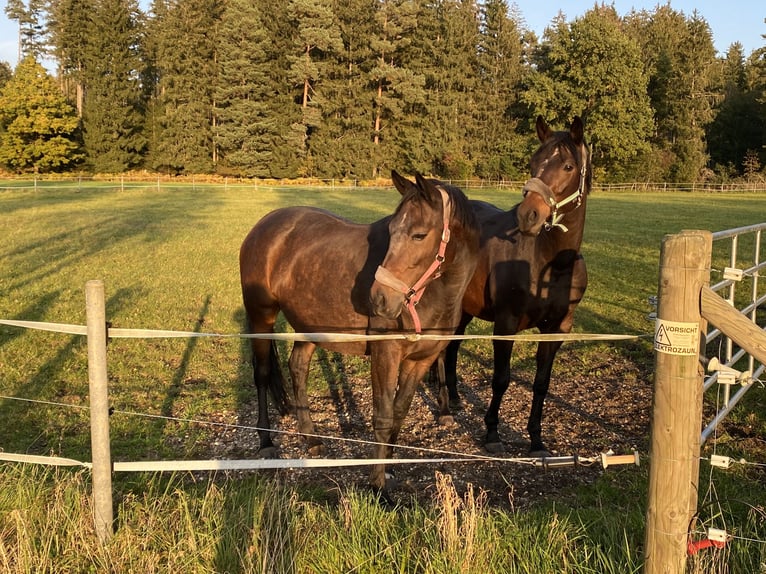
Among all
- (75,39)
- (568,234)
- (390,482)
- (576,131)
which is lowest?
(390,482)

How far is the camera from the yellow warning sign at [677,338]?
88.5 inches

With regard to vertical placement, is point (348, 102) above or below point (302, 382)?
above

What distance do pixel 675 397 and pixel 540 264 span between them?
2.60 metres

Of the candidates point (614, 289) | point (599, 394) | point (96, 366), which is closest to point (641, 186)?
point (614, 289)

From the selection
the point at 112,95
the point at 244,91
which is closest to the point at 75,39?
the point at 112,95

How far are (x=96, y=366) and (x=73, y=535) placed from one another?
827mm

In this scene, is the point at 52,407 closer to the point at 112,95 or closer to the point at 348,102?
the point at 348,102

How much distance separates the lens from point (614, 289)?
1138cm

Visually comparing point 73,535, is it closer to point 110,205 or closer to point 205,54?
point 110,205

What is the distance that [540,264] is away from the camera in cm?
482

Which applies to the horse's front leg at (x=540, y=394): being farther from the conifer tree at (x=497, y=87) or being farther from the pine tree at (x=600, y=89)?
the conifer tree at (x=497, y=87)

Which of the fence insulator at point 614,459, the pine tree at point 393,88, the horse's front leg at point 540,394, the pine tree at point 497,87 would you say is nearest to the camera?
the fence insulator at point 614,459

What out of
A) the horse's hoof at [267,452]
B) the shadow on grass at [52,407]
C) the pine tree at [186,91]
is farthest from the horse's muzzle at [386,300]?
the pine tree at [186,91]

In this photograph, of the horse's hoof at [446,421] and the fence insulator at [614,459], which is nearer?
the fence insulator at [614,459]
